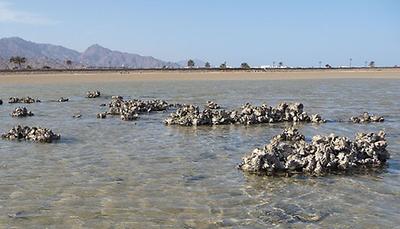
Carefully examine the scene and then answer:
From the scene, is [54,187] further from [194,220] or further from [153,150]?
[153,150]

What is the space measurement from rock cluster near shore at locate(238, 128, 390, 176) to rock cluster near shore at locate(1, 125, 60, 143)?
6.40 meters

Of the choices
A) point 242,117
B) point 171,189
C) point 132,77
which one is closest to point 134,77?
point 132,77

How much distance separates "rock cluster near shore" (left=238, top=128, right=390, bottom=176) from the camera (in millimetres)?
10922

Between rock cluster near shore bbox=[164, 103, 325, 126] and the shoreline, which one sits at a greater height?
rock cluster near shore bbox=[164, 103, 325, 126]

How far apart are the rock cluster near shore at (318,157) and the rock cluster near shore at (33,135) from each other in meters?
6.40

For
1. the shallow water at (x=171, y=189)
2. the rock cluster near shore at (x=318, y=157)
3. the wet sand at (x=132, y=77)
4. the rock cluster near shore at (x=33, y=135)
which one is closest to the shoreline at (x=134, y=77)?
the wet sand at (x=132, y=77)

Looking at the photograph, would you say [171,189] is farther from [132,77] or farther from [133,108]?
[132,77]

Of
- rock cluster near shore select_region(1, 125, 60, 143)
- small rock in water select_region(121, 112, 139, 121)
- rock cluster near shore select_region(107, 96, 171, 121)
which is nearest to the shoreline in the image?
rock cluster near shore select_region(107, 96, 171, 121)

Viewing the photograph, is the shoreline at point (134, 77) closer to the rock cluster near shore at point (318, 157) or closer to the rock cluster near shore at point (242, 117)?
the rock cluster near shore at point (242, 117)

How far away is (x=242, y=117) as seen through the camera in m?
19.3

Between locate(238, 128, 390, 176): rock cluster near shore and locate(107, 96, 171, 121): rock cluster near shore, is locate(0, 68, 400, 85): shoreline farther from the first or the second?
locate(238, 128, 390, 176): rock cluster near shore

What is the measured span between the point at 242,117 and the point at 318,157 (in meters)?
8.27

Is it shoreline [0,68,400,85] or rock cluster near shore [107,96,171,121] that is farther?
shoreline [0,68,400,85]

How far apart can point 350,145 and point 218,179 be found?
336cm
